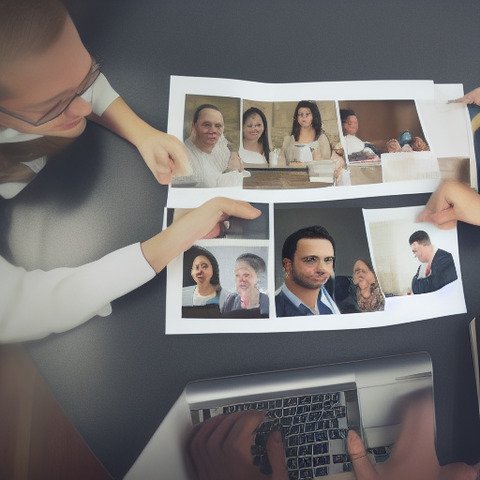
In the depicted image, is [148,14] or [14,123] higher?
[148,14]

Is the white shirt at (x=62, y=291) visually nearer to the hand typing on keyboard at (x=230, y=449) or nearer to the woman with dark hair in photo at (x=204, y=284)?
the woman with dark hair in photo at (x=204, y=284)

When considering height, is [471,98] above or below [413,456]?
above

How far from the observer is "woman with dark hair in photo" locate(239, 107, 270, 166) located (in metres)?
0.63

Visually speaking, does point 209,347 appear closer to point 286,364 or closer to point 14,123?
point 286,364

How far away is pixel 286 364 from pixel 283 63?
17.0 inches

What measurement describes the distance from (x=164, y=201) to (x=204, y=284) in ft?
0.40

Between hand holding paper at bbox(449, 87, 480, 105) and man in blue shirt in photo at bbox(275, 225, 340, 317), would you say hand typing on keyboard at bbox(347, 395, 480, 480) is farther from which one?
hand holding paper at bbox(449, 87, 480, 105)

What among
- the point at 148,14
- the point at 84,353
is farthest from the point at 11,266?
the point at 148,14

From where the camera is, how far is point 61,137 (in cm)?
59

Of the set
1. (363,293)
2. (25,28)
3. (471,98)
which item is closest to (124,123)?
(25,28)

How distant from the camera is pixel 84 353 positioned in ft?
1.76

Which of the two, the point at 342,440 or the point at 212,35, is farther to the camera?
the point at 212,35

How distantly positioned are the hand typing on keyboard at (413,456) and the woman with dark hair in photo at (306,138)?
34 cm

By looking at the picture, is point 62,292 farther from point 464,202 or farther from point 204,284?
point 464,202
